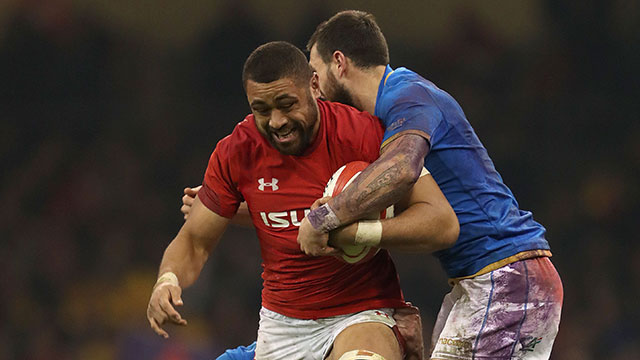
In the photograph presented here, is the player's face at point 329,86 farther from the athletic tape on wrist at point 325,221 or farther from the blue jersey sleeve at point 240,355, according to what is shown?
the blue jersey sleeve at point 240,355

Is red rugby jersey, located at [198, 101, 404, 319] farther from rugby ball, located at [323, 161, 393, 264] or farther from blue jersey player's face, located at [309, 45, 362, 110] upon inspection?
blue jersey player's face, located at [309, 45, 362, 110]

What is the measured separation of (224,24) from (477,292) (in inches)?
229

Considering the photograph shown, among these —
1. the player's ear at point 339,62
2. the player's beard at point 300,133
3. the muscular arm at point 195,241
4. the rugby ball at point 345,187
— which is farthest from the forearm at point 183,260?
the player's ear at point 339,62

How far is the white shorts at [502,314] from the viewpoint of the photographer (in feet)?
11.0

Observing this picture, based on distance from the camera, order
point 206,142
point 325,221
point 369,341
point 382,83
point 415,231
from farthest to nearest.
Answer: point 206,142, point 382,83, point 369,341, point 415,231, point 325,221

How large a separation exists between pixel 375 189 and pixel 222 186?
2.66 feet

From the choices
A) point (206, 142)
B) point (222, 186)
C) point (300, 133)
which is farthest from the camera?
point (206, 142)

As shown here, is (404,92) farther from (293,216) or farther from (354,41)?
(293,216)

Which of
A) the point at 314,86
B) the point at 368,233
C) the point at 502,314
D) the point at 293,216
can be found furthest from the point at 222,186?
the point at 502,314

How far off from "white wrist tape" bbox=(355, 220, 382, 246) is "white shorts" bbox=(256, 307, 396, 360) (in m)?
0.46

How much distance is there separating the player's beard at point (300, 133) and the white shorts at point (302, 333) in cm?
71

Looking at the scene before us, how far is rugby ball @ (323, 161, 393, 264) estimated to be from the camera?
120 inches

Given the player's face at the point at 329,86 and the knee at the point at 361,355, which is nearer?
the knee at the point at 361,355

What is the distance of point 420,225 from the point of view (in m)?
3.02
